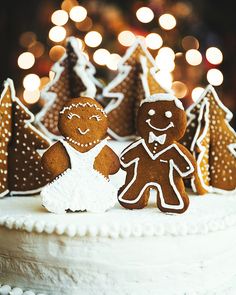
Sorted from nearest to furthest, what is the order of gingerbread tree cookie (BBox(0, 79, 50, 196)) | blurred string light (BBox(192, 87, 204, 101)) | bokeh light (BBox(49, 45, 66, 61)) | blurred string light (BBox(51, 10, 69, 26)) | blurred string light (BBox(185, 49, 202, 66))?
1. gingerbread tree cookie (BBox(0, 79, 50, 196))
2. blurred string light (BBox(192, 87, 204, 101))
3. blurred string light (BBox(185, 49, 202, 66))
4. blurred string light (BBox(51, 10, 69, 26))
5. bokeh light (BBox(49, 45, 66, 61))

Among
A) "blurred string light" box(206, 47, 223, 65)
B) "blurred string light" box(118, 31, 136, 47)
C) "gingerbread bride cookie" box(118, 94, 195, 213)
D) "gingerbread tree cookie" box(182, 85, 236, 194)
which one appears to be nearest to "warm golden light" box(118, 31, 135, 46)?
"blurred string light" box(118, 31, 136, 47)

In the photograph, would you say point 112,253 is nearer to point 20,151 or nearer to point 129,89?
point 20,151

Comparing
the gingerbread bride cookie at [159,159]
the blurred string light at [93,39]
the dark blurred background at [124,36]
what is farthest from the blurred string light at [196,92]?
the gingerbread bride cookie at [159,159]

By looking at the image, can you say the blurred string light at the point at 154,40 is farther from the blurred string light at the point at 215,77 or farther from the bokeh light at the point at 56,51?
the bokeh light at the point at 56,51

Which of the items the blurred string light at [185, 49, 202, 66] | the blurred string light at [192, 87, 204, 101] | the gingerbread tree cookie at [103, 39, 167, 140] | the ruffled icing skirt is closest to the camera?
the ruffled icing skirt

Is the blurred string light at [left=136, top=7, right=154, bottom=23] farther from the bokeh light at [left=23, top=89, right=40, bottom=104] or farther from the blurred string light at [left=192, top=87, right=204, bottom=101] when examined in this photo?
the bokeh light at [left=23, top=89, right=40, bottom=104]

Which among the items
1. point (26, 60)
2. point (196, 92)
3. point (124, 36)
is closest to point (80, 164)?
point (196, 92)

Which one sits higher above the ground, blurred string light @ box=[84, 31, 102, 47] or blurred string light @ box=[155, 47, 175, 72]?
blurred string light @ box=[84, 31, 102, 47]
